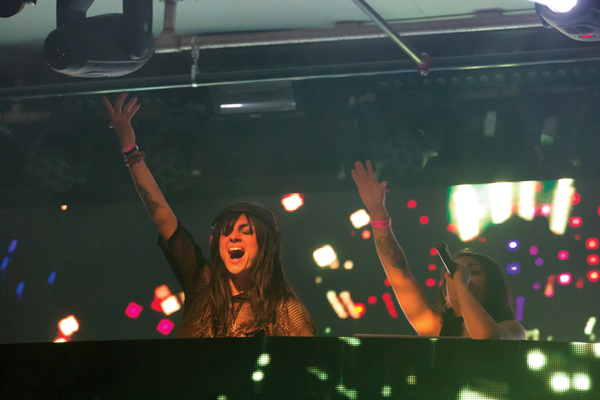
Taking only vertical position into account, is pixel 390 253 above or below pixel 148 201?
below

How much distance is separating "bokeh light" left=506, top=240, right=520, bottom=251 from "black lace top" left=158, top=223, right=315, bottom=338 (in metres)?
0.92

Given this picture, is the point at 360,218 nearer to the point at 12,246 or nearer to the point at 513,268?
the point at 513,268

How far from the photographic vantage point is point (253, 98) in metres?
2.64

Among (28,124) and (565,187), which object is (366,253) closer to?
(565,187)

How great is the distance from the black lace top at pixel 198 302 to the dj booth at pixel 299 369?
861 mm

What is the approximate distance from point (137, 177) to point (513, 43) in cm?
178

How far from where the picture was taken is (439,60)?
234 centimetres

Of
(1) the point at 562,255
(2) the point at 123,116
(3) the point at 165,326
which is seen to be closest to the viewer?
(1) the point at 562,255

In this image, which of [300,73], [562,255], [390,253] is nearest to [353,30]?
[300,73]

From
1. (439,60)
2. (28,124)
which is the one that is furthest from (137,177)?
(439,60)

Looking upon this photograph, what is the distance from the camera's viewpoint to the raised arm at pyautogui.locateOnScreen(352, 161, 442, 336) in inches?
93.4

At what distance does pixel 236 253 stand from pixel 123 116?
905 mm

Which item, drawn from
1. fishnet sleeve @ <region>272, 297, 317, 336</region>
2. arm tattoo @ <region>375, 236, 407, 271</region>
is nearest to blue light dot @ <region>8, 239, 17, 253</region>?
fishnet sleeve @ <region>272, 297, 317, 336</region>

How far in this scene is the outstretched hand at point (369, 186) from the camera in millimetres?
2576
